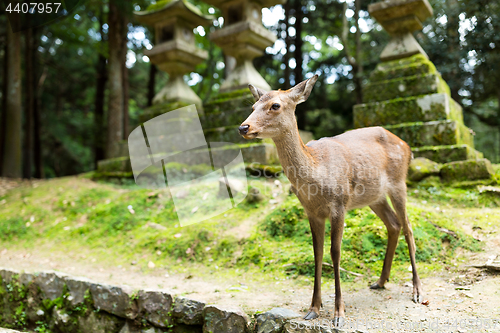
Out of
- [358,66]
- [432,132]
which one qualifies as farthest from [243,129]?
[358,66]

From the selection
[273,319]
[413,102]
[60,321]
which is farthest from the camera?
[413,102]

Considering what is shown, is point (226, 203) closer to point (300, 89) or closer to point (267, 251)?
point (267, 251)

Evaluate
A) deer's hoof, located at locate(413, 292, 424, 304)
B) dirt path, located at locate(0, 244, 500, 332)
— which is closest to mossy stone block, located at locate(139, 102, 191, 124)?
dirt path, located at locate(0, 244, 500, 332)

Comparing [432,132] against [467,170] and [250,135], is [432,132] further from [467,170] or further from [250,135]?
[250,135]

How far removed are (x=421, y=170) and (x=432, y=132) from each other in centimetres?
90

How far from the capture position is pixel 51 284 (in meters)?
4.84

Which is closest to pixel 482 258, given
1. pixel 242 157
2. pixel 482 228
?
pixel 482 228

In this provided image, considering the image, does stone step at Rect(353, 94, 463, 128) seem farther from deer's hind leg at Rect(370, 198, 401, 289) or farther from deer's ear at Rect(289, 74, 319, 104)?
deer's ear at Rect(289, 74, 319, 104)

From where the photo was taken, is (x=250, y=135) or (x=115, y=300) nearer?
(x=250, y=135)

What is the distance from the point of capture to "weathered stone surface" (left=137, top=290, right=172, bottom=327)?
3932 millimetres

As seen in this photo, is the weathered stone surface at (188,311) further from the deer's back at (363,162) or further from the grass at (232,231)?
the deer's back at (363,162)

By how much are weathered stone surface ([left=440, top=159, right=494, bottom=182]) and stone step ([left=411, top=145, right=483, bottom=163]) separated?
0.25 meters

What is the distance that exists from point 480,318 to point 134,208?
564 cm

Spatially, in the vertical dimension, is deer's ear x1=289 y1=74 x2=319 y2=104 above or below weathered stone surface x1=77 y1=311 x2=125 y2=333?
above
